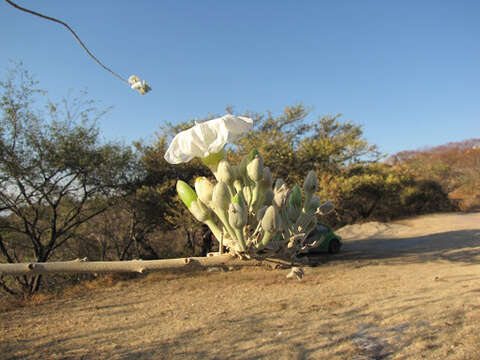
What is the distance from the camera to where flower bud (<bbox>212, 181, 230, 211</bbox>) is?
3.22 feet

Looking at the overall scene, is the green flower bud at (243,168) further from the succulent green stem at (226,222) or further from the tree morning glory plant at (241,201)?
the succulent green stem at (226,222)

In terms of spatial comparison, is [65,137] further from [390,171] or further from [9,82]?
[390,171]

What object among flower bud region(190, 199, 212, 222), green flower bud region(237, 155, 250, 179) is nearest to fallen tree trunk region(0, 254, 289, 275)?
flower bud region(190, 199, 212, 222)

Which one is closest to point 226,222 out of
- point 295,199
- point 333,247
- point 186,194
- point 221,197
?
point 221,197

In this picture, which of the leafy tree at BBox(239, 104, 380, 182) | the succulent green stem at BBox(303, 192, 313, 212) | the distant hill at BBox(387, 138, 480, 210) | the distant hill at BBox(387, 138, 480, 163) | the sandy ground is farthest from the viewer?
the distant hill at BBox(387, 138, 480, 163)

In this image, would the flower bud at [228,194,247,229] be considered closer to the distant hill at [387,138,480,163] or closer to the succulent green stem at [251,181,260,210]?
the succulent green stem at [251,181,260,210]

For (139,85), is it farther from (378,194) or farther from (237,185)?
(378,194)

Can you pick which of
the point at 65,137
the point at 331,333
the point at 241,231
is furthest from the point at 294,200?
the point at 65,137

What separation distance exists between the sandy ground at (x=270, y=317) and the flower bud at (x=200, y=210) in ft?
15.1

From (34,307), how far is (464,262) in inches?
497

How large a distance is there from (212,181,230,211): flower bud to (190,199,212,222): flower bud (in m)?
0.10

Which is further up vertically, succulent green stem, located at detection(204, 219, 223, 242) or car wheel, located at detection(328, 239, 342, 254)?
succulent green stem, located at detection(204, 219, 223, 242)

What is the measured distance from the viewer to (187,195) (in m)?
1.10

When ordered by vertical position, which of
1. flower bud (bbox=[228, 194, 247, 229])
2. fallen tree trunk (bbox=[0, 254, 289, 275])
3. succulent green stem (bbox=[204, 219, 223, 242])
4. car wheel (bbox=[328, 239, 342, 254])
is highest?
flower bud (bbox=[228, 194, 247, 229])
